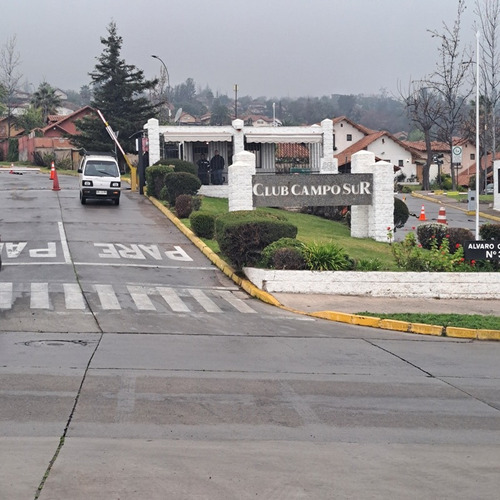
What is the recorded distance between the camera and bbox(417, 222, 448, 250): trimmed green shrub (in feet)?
89.7

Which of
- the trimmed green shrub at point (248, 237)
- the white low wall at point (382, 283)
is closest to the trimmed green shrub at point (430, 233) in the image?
the white low wall at point (382, 283)

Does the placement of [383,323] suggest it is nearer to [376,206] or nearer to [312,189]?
[312,189]

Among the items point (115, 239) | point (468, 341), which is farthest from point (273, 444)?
point (115, 239)

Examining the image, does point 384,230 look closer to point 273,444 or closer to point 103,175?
point 103,175

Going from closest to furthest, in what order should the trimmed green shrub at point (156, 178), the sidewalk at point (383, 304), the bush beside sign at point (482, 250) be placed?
1. the sidewalk at point (383, 304)
2. the bush beside sign at point (482, 250)
3. the trimmed green shrub at point (156, 178)

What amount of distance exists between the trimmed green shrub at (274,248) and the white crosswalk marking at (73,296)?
15.1 feet

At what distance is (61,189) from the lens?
43062mm

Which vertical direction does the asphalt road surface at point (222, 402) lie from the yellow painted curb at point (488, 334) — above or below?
above

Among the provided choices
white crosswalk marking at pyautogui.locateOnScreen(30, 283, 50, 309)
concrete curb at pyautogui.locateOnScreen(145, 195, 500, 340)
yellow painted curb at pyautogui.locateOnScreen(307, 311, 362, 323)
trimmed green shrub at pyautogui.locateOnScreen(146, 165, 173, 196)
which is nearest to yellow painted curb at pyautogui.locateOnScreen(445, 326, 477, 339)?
concrete curb at pyautogui.locateOnScreen(145, 195, 500, 340)

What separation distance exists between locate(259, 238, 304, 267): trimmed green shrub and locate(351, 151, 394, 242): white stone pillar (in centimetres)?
739

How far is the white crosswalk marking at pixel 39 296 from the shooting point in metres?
16.6

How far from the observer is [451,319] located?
16.8 m

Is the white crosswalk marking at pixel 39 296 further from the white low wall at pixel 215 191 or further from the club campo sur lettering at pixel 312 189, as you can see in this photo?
the white low wall at pixel 215 191

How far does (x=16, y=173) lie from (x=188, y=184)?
29.0 m
